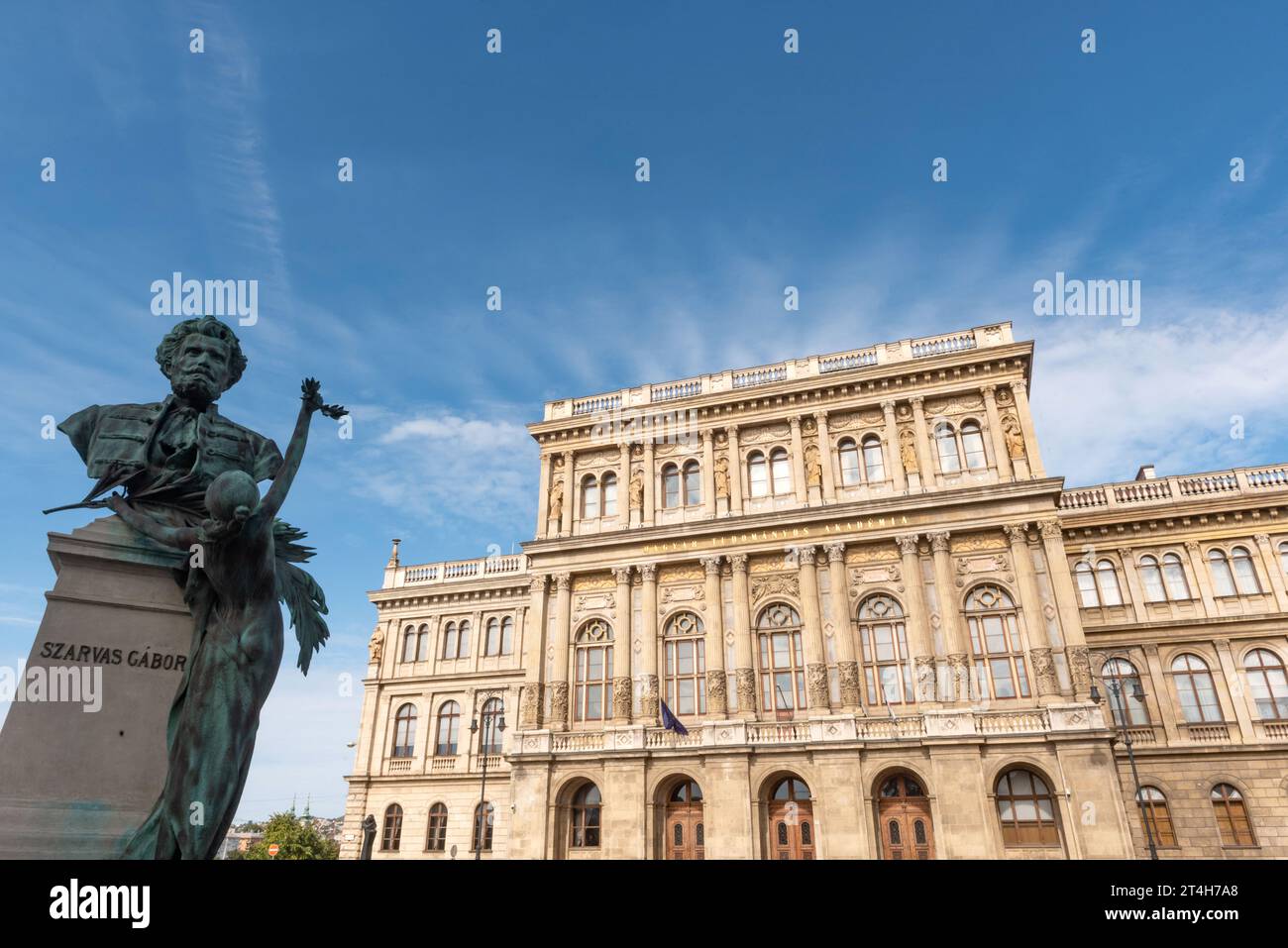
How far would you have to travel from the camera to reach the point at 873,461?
3092cm

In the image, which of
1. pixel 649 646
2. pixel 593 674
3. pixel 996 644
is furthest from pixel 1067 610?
pixel 593 674

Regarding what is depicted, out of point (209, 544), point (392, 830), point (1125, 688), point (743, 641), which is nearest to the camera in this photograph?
point (209, 544)

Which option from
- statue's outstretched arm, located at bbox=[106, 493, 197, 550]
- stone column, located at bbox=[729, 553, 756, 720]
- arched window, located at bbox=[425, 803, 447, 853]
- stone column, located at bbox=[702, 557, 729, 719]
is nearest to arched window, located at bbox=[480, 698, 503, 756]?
arched window, located at bbox=[425, 803, 447, 853]

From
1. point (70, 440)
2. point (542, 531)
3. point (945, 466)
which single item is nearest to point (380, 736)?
point (542, 531)

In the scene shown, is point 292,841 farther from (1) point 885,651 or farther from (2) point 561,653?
(1) point 885,651

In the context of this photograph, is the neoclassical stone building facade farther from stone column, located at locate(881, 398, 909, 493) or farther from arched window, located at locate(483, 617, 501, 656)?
arched window, located at locate(483, 617, 501, 656)

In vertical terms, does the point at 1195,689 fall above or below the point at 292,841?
above

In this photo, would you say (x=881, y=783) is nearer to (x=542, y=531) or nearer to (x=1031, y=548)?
(x=1031, y=548)

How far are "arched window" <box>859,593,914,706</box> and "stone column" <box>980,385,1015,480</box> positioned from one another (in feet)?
21.4

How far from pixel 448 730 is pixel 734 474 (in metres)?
20.6

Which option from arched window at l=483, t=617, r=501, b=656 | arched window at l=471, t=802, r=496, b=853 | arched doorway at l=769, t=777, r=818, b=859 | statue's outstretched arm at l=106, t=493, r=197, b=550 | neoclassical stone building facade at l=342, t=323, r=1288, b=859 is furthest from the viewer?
arched window at l=483, t=617, r=501, b=656

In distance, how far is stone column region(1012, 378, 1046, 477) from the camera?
92.6ft

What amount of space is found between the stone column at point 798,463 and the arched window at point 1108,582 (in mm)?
13993

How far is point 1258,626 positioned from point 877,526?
622 inches
